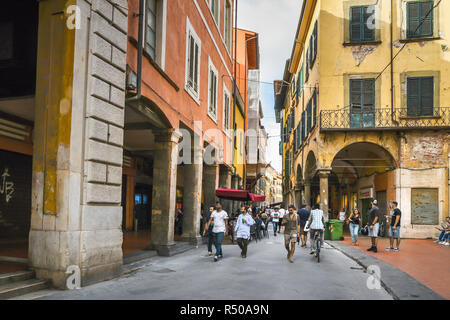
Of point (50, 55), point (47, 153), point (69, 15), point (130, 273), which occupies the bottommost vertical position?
point (130, 273)

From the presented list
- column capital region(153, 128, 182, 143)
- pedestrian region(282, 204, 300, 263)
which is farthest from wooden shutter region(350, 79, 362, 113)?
column capital region(153, 128, 182, 143)

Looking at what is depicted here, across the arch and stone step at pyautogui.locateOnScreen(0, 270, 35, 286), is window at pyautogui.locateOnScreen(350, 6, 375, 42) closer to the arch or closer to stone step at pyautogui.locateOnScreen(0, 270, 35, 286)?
the arch

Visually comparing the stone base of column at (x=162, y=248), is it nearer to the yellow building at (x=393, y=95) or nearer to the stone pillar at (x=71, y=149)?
the stone pillar at (x=71, y=149)

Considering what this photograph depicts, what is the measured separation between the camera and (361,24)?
2123 cm

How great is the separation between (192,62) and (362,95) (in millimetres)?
10670

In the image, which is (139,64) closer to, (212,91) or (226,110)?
(212,91)

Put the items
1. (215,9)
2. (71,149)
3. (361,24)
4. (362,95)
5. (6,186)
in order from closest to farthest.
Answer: (71,149) → (6,186) → (215,9) → (362,95) → (361,24)

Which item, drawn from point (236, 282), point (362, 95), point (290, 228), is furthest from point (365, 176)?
point (236, 282)

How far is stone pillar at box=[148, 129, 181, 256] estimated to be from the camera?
11.6 meters

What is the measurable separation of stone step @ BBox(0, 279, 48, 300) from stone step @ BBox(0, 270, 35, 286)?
71mm
